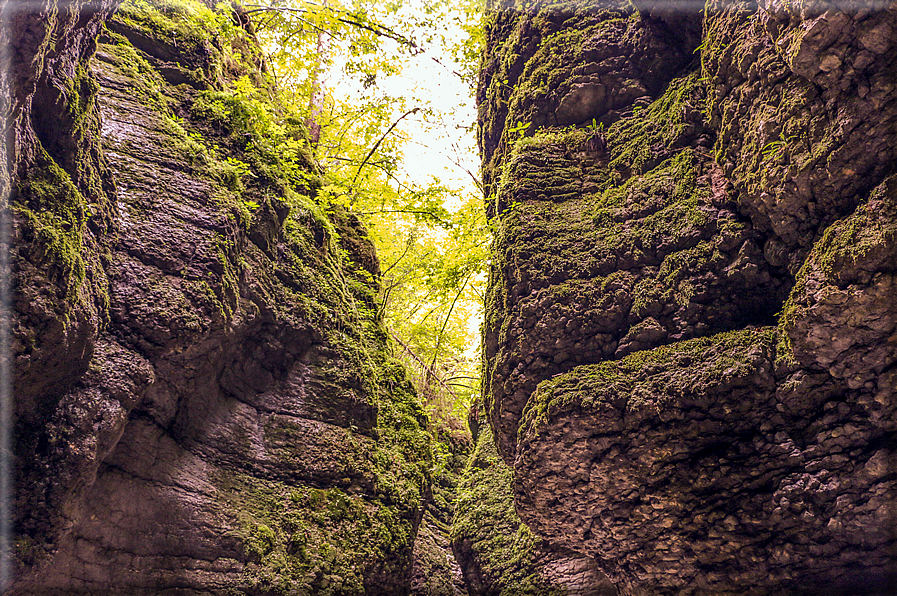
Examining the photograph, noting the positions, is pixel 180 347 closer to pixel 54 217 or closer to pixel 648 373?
pixel 54 217

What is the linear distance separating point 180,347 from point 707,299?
5100 millimetres

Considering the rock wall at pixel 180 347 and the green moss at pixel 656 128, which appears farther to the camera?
the green moss at pixel 656 128

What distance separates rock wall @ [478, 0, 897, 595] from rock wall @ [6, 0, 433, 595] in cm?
224

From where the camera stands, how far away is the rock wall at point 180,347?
354cm

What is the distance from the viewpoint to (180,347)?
187 inches

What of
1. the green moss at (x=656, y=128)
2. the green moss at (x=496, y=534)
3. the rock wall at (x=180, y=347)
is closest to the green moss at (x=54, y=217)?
the rock wall at (x=180, y=347)

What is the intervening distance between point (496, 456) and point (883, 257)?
7.39 metres

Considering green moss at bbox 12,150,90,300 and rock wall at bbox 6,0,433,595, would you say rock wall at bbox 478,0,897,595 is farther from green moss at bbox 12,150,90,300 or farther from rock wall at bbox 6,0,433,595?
green moss at bbox 12,150,90,300

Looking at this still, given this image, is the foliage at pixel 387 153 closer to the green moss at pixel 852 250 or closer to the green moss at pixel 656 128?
the green moss at pixel 656 128

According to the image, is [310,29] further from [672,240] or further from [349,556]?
[349,556]

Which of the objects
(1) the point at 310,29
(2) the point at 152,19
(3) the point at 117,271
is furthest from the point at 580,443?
(1) the point at 310,29

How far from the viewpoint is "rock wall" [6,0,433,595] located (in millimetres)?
3539

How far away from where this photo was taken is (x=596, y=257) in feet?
19.3

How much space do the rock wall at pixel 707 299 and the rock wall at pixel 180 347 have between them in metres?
2.24
